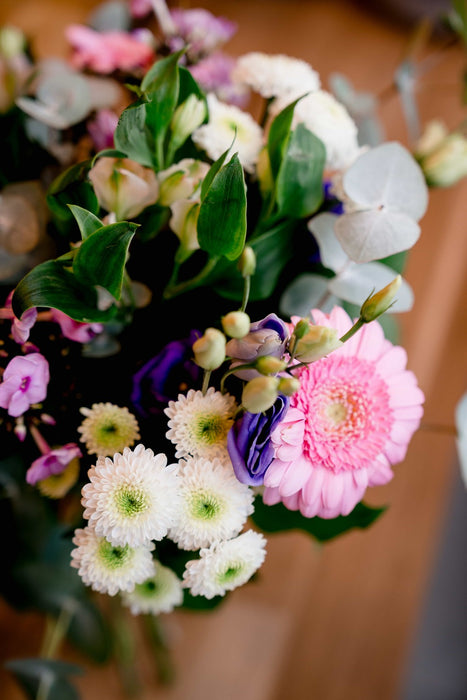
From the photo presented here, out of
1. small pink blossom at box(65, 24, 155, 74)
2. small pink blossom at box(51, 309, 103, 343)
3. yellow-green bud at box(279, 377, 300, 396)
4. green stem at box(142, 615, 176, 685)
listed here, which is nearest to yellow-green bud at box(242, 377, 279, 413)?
yellow-green bud at box(279, 377, 300, 396)

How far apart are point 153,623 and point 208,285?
366 millimetres

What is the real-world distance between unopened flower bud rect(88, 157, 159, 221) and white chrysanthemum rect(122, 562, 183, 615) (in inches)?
7.2

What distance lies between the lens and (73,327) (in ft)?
0.99

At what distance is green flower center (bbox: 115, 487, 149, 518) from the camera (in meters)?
0.25

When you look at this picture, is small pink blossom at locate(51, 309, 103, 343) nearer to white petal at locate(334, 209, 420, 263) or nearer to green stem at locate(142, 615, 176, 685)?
white petal at locate(334, 209, 420, 263)

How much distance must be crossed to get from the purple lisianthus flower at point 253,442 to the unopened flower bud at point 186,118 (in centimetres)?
15

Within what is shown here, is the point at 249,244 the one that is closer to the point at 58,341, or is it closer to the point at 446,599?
the point at 58,341

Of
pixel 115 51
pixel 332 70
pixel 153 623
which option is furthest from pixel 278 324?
pixel 332 70

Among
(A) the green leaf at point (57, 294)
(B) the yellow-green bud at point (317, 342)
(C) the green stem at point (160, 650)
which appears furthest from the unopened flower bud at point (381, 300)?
(C) the green stem at point (160, 650)

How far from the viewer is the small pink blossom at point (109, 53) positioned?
426 millimetres

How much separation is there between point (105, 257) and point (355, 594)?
1.77 ft

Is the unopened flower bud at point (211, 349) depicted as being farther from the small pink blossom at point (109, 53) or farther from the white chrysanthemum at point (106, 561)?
the small pink blossom at point (109, 53)

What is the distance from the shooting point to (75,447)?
0.30 m

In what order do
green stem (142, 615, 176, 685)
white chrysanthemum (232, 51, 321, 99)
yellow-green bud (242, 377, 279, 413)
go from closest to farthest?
yellow-green bud (242, 377, 279, 413), white chrysanthemum (232, 51, 321, 99), green stem (142, 615, 176, 685)
